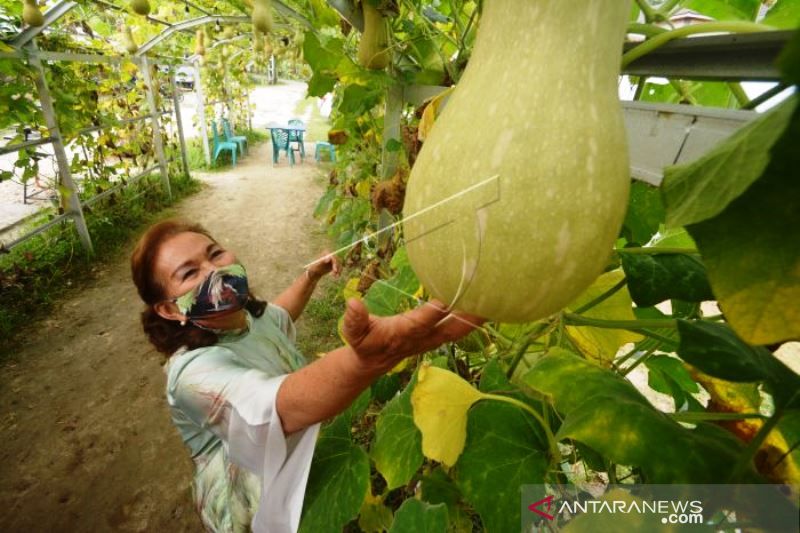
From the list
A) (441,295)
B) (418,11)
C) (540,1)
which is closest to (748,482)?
(441,295)

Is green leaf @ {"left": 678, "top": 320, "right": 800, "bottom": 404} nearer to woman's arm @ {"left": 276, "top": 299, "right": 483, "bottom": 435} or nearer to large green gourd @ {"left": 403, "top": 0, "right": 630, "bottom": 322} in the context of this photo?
large green gourd @ {"left": 403, "top": 0, "right": 630, "bottom": 322}

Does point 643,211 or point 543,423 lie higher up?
point 643,211

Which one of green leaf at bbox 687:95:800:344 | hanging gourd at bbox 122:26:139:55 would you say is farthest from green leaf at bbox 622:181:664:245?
hanging gourd at bbox 122:26:139:55

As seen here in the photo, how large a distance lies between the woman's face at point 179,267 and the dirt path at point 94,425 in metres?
0.95

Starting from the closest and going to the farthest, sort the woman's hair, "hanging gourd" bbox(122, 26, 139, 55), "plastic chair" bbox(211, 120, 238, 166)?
1. the woman's hair
2. "hanging gourd" bbox(122, 26, 139, 55)
3. "plastic chair" bbox(211, 120, 238, 166)

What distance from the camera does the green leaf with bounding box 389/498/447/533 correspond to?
0.50 metres

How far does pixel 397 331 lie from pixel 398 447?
0.31m

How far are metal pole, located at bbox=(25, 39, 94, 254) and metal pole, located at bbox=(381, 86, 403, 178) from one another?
269cm

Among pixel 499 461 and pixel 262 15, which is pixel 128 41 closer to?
pixel 262 15

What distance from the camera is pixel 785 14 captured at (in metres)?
0.53

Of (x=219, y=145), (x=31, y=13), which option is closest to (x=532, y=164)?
(x=31, y=13)

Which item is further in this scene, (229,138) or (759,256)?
(229,138)

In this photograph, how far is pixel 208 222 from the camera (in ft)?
12.7

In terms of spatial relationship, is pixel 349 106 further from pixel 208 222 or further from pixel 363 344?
pixel 208 222
